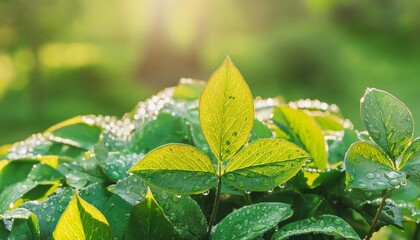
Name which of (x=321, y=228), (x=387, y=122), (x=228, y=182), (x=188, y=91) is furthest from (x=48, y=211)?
(x=188, y=91)

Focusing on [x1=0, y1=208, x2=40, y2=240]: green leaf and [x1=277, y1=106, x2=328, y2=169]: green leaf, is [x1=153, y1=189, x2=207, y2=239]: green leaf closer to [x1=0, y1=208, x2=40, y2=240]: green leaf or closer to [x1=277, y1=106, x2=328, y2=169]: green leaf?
[x1=0, y1=208, x2=40, y2=240]: green leaf

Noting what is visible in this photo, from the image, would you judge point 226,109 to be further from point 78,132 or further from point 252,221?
point 78,132

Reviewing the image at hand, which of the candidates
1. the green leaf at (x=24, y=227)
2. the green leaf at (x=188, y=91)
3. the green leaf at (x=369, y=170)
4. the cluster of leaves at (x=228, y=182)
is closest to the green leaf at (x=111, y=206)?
the cluster of leaves at (x=228, y=182)

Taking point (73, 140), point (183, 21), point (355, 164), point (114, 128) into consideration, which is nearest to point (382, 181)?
point (355, 164)

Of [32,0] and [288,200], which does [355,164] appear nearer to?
[288,200]

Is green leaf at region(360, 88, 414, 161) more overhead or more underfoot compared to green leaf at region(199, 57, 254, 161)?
more underfoot

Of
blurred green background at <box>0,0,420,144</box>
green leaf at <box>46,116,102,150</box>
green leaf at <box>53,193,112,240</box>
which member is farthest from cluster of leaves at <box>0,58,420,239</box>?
blurred green background at <box>0,0,420,144</box>

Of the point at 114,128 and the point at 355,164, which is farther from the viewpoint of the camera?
the point at 114,128

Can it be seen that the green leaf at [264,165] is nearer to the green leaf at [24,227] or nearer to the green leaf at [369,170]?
the green leaf at [369,170]
